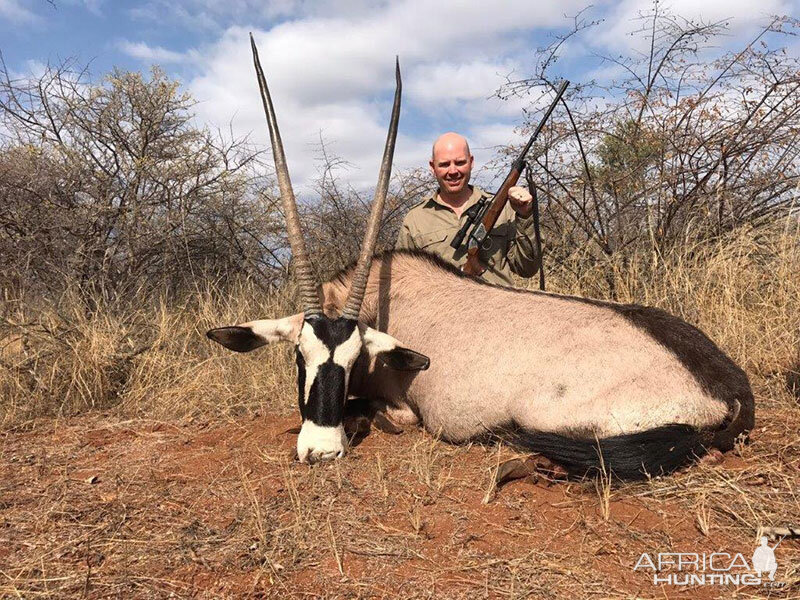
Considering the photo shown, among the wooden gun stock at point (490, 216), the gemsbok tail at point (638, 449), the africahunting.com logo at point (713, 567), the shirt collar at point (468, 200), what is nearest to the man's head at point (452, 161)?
the shirt collar at point (468, 200)

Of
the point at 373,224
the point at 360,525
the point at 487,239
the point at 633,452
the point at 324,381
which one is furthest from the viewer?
the point at 487,239

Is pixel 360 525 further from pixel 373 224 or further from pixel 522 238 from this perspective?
pixel 522 238

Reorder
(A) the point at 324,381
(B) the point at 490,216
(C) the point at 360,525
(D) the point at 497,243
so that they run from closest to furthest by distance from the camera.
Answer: (C) the point at 360,525, (A) the point at 324,381, (B) the point at 490,216, (D) the point at 497,243

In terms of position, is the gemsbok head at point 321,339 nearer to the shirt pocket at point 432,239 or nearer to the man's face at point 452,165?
the man's face at point 452,165

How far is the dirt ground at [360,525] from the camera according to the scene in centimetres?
173

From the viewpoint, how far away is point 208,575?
1780 mm

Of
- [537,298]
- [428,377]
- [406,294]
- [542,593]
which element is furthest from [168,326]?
[542,593]

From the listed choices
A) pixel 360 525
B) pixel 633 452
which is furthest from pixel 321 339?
pixel 633 452

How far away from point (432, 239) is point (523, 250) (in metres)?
0.75

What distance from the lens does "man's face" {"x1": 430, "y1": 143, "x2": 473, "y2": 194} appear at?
4.70m

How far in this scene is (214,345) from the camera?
5059 millimetres

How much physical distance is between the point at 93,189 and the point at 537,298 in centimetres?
473

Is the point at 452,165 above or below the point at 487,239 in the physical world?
above

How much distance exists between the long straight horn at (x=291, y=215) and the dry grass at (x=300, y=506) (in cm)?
78
